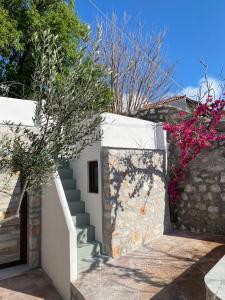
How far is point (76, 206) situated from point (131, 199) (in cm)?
142

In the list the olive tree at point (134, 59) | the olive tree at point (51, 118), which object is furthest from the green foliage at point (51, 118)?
the olive tree at point (134, 59)

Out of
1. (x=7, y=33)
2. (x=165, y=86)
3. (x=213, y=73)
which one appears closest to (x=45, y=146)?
(x=213, y=73)

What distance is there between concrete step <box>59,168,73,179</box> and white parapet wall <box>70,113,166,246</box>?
0.14 meters

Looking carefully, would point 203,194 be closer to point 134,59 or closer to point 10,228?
point 10,228

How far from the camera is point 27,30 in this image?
40.6 ft

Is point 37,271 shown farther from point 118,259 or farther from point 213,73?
point 213,73

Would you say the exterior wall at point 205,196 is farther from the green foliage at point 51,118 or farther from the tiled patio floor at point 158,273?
the green foliage at point 51,118

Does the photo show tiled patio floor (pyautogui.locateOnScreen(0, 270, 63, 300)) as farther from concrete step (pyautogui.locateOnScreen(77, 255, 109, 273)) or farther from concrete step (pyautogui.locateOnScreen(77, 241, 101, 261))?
concrete step (pyautogui.locateOnScreen(77, 241, 101, 261))

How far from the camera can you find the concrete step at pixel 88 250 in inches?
248

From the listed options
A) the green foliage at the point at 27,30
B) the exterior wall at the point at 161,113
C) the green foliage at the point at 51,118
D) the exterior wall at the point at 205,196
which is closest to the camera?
the green foliage at the point at 51,118

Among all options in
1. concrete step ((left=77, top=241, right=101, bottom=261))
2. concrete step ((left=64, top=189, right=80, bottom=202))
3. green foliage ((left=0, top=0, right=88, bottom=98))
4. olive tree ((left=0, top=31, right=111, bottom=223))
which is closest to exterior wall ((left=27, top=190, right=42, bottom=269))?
concrete step ((left=64, top=189, right=80, bottom=202))

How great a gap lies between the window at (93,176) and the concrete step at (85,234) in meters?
0.94

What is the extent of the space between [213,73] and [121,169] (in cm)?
521

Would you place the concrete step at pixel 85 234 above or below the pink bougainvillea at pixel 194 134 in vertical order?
below
